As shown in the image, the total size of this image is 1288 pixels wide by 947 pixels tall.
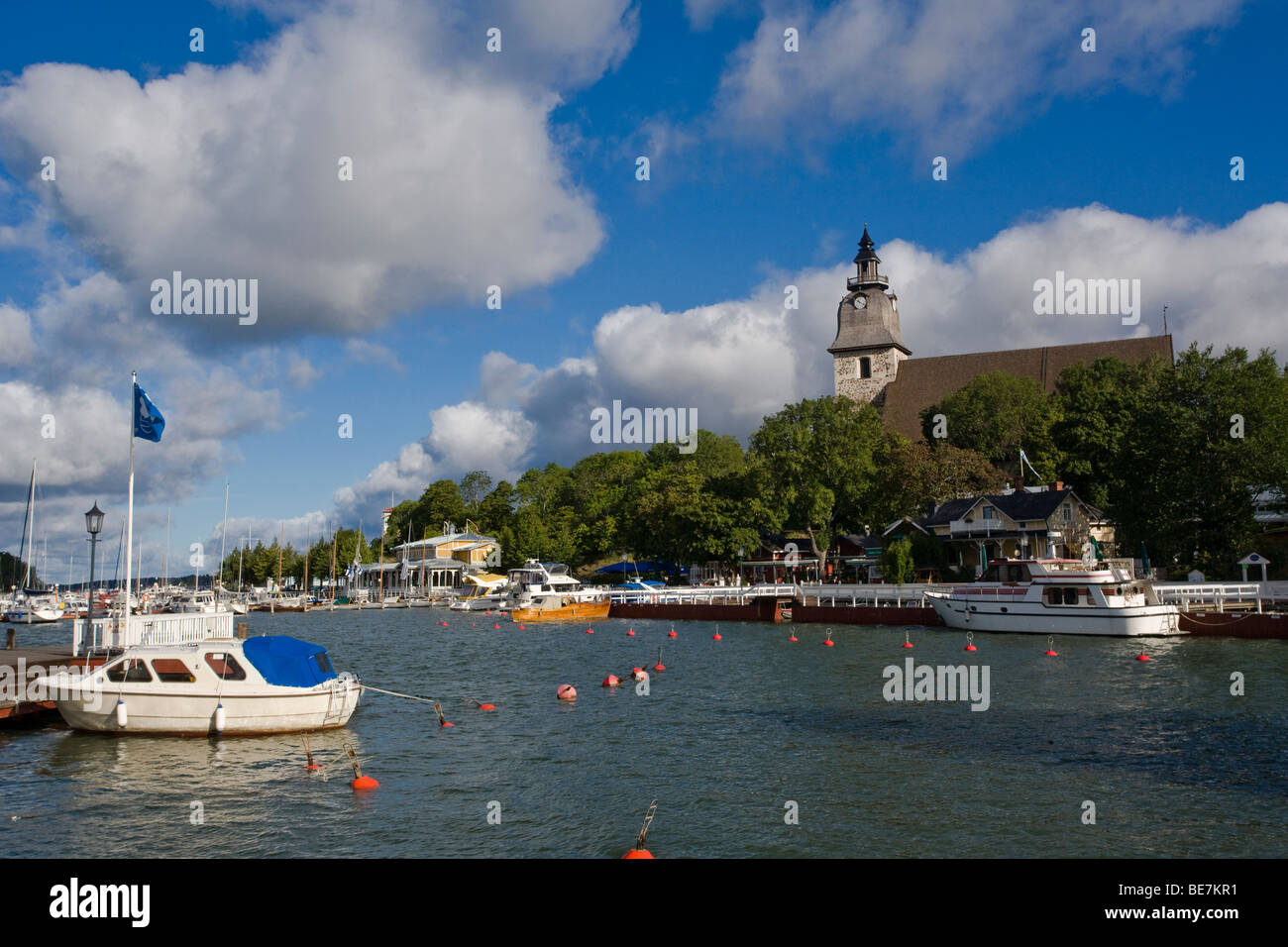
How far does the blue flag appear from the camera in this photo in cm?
2623

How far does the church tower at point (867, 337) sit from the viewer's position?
13288 cm

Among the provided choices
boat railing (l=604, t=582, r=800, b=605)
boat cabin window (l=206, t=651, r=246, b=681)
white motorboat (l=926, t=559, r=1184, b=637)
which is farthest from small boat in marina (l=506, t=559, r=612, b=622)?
boat cabin window (l=206, t=651, r=246, b=681)

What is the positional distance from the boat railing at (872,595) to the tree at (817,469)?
20621 millimetres

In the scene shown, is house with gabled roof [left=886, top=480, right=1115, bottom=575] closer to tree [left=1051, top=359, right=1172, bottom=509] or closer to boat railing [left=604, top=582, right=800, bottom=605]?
tree [left=1051, top=359, right=1172, bottom=509]

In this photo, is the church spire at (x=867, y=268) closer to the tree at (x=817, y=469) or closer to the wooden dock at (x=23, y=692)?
the tree at (x=817, y=469)

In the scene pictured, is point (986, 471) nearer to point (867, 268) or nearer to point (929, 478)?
point (929, 478)

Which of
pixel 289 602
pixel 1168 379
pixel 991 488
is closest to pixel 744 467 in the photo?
pixel 991 488

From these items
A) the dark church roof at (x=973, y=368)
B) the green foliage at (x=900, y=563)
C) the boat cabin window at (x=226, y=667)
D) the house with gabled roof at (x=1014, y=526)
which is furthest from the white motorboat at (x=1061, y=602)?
the dark church roof at (x=973, y=368)

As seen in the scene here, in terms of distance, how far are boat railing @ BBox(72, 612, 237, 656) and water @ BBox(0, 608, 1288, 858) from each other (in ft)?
9.83

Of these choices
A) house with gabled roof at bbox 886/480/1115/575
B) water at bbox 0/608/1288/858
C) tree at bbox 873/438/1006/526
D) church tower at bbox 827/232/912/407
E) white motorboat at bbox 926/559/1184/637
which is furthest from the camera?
church tower at bbox 827/232/912/407

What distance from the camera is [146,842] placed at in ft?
54.6

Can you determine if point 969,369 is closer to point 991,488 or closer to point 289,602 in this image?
point 991,488

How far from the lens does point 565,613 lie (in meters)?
78.5
